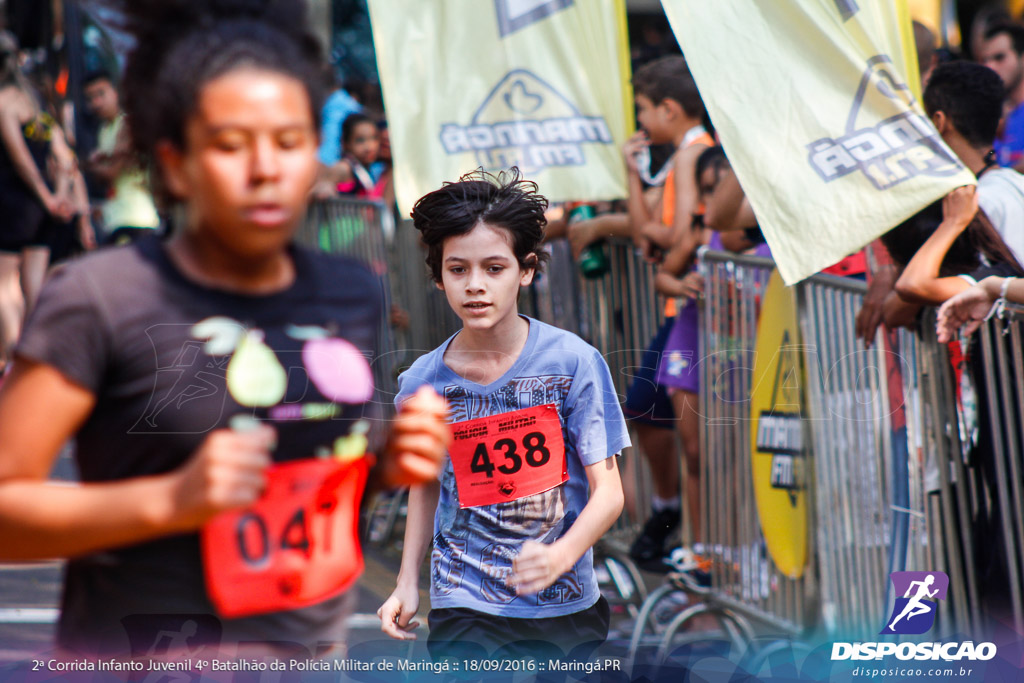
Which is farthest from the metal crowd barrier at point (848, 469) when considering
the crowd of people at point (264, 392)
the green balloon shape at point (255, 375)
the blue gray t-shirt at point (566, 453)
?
the green balloon shape at point (255, 375)

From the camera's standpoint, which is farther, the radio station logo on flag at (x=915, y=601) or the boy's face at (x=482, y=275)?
the radio station logo on flag at (x=915, y=601)

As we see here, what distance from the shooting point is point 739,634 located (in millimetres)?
4215

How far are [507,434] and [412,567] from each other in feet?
1.39

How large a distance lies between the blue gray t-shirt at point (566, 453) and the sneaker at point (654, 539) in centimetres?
229

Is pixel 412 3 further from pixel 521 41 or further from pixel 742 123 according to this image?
pixel 742 123

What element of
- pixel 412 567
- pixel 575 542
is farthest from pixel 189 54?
pixel 412 567

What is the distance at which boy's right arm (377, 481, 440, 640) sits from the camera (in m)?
2.54

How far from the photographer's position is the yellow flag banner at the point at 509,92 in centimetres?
375

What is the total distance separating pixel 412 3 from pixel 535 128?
2.00 feet

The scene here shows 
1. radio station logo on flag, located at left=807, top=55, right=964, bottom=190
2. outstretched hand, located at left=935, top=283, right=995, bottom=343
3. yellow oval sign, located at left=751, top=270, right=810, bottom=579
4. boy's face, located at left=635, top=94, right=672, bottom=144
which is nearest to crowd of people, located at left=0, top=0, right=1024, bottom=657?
radio station logo on flag, located at left=807, top=55, right=964, bottom=190

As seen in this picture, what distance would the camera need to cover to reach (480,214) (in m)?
2.48

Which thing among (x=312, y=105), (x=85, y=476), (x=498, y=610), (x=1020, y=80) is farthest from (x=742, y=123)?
(x=1020, y=80)

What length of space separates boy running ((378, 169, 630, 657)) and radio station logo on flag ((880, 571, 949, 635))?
0.94 m

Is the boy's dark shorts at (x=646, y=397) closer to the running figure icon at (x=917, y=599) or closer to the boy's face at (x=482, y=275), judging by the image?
the boy's face at (x=482, y=275)
